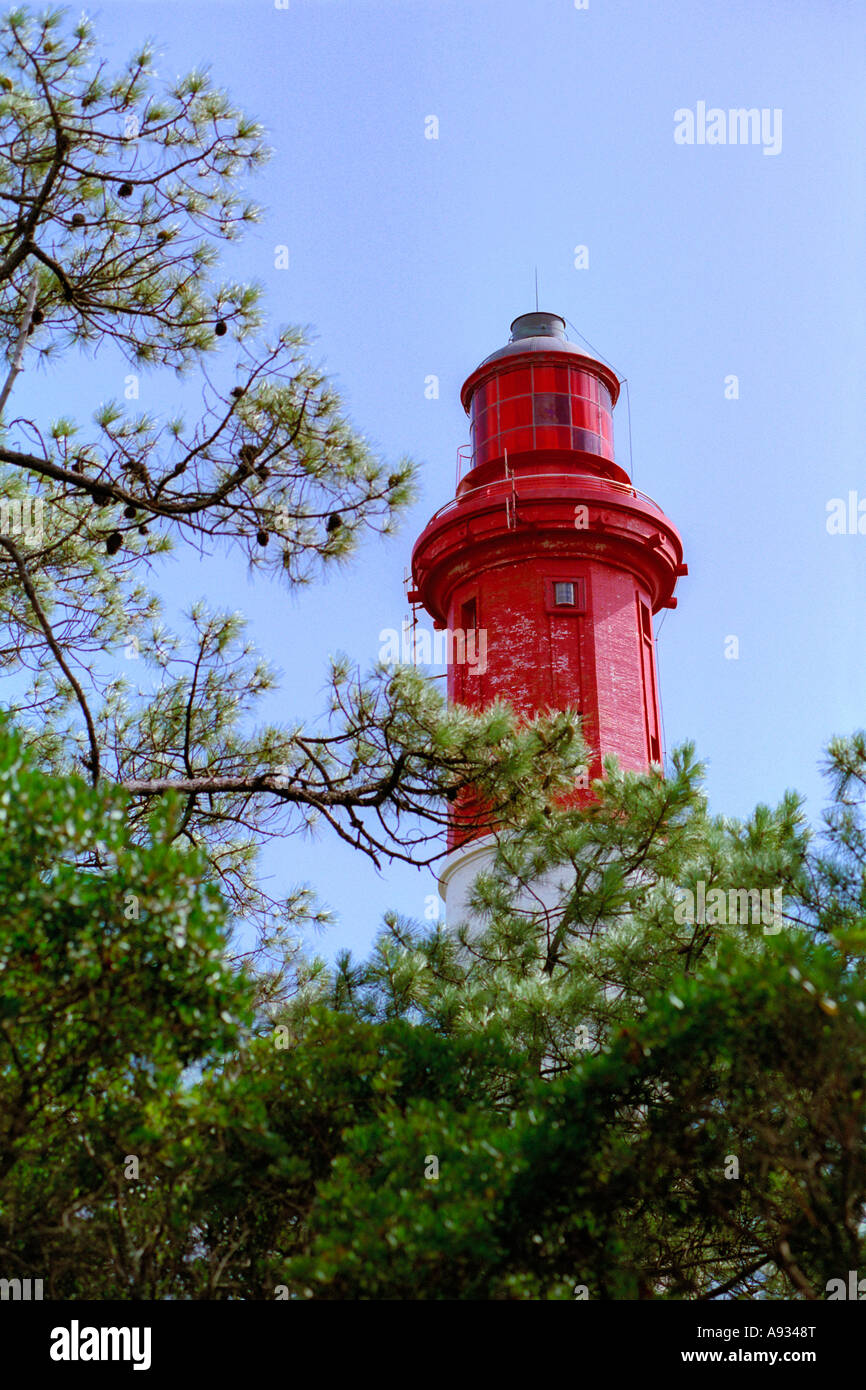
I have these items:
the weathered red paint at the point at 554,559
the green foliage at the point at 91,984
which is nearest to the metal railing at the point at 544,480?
the weathered red paint at the point at 554,559

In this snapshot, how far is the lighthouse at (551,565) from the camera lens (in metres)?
15.0

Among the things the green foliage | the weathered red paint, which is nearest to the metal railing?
the weathered red paint

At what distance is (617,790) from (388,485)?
2145 millimetres

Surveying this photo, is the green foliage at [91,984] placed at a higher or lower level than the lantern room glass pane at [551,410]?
lower

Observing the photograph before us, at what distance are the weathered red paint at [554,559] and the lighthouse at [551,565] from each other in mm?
16

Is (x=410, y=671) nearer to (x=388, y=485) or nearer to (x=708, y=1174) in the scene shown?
(x=388, y=485)

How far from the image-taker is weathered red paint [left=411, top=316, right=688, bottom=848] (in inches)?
591

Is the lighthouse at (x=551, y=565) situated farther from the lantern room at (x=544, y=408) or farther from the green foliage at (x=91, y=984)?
the green foliage at (x=91, y=984)

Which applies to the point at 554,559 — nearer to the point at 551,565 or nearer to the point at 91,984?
the point at 551,565

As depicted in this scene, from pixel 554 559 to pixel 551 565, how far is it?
0.07 m

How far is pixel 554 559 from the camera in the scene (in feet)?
50.9

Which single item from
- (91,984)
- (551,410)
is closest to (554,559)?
(551,410)

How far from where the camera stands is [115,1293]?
4309mm
